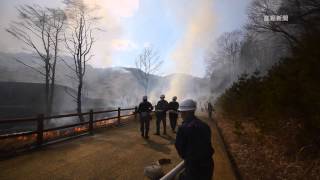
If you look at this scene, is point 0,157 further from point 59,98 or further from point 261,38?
point 59,98

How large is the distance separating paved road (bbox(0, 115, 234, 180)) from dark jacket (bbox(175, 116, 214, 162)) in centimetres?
343

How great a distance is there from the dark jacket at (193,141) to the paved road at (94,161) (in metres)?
3.43

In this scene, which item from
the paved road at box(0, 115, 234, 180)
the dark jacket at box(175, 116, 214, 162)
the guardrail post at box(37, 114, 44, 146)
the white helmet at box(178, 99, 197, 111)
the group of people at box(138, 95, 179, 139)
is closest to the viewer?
the dark jacket at box(175, 116, 214, 162)

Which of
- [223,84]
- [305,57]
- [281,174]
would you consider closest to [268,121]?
[305,57]

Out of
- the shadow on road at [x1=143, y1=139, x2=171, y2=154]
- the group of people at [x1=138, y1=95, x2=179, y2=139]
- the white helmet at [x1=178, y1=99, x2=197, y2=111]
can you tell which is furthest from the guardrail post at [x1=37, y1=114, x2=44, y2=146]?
the white helmet at [x1=178, y1=99, x2=197, y2=111]

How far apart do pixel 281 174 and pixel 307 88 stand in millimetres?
2167

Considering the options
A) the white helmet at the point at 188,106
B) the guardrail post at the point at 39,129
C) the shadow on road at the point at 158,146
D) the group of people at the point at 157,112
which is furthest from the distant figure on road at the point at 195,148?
the group of people at the point at 157,112

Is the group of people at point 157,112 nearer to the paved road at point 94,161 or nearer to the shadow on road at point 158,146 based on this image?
the shadow on road at point 158,146

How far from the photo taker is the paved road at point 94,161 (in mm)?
7379

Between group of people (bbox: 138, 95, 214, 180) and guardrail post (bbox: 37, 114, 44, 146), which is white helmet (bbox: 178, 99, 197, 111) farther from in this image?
guardrail post (bbox: 37, 114, 44, 146)

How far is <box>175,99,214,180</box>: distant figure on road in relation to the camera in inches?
158

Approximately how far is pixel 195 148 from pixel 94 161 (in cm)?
550

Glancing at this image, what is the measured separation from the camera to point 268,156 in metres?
8.93

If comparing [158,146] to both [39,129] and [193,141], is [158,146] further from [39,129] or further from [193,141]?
[193,141]
